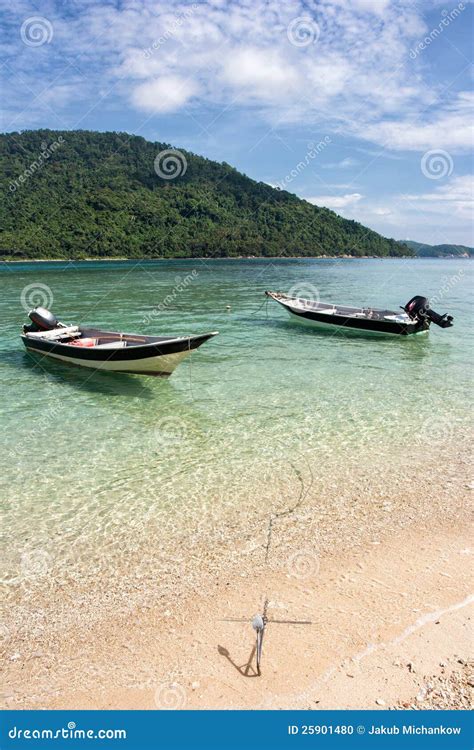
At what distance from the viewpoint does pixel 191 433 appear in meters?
10.5

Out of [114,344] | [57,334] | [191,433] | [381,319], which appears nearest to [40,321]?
[57,334]

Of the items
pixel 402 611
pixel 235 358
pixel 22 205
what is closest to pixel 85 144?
pixel 22 205

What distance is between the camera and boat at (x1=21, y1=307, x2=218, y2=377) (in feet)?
42.2

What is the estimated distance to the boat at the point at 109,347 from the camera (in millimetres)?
12875

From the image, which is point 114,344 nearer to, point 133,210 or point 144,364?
point 144,364

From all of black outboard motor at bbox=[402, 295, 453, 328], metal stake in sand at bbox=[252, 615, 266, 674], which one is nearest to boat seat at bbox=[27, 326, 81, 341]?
metal stake in sand at bbox=[252, 615, 266, 674]

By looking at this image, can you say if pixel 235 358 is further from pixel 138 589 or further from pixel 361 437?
pixel 138 589

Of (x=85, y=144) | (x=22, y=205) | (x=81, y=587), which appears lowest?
(x=81, y=587)

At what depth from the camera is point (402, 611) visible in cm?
516

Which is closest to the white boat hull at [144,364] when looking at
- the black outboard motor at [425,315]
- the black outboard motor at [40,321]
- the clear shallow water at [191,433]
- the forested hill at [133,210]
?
the clear shallow water at [191,433]

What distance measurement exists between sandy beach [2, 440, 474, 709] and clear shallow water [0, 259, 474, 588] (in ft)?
3.39

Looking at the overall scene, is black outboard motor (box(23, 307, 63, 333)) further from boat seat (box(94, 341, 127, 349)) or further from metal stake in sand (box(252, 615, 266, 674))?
metal stake in sand (box(252, 615, 266, 674))

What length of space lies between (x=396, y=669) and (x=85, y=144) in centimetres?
22238
